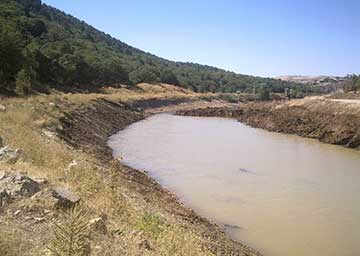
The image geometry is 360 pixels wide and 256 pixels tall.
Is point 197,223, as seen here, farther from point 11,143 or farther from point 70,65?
point 70,65

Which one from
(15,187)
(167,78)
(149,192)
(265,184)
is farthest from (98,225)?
(167,78)

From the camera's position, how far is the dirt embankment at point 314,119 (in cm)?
3975

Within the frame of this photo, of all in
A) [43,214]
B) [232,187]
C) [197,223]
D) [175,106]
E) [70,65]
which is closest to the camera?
[43,214]

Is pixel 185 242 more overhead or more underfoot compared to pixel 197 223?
more overhead

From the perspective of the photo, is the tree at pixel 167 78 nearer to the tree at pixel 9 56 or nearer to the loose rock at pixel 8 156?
the tree at pixel 9 56

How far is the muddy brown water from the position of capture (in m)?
13.9

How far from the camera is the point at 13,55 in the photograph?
38531 mm

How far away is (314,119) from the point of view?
4766 centimetres

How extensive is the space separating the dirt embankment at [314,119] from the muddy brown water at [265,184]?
7.64ft

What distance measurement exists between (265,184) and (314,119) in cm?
2883

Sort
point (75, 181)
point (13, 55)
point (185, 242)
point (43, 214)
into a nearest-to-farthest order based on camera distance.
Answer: point (43, 214)
point (185, 242)
point (75, 181)
point (13, 55)

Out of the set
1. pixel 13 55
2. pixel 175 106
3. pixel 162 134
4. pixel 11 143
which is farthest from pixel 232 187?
pixel 175 106

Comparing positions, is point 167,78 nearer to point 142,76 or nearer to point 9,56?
point 142,76

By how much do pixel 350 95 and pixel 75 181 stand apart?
2211 inches
